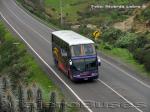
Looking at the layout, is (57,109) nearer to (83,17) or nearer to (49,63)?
(49,63)

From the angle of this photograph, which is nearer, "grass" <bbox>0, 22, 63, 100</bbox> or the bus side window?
"grass" <bbox>0, 22, 63, 100</bbox>

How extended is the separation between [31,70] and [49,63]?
155 inches

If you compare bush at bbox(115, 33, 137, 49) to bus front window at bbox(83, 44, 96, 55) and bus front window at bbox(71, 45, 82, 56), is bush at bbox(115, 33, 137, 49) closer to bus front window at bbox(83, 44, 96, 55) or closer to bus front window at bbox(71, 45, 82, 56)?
bus front window at bbox(83, 44, 96, 55)

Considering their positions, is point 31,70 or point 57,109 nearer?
point 57,109

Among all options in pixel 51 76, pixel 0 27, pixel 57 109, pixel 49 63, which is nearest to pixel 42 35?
pixel 0 27

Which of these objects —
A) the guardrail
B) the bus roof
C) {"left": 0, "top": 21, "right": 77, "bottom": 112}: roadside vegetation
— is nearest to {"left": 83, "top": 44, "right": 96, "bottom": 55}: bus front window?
the bus roof

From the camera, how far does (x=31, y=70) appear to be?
39.6 metres

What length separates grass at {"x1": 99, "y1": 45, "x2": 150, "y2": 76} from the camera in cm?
3967

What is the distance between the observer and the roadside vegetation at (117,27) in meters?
43.7

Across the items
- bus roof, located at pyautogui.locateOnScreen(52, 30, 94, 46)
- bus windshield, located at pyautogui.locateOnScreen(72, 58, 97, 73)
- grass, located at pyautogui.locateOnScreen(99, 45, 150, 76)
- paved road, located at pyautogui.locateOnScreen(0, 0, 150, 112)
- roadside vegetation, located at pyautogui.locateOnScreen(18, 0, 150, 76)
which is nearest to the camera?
paved road, located at pyautogui.locateOnScreen(0, 0, 150, 112)

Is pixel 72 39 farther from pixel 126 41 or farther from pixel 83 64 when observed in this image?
pixel 126 41

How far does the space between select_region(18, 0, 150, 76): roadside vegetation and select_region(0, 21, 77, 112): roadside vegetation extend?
8131mm

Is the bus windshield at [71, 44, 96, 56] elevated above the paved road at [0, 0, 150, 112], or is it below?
above

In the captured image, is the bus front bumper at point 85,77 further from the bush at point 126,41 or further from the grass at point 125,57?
the bush at point 126,41
